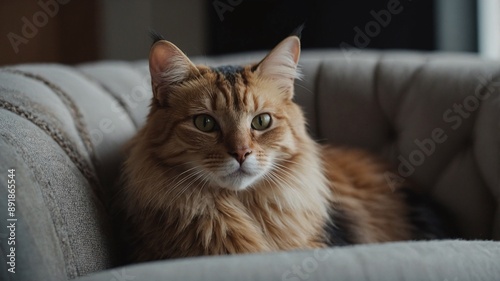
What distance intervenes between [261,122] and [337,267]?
0.51 metres

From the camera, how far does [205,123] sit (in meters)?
1.41

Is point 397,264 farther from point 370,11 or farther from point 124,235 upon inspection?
point 370,11

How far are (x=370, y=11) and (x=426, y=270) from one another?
2.41 m

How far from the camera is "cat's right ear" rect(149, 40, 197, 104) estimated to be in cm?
139

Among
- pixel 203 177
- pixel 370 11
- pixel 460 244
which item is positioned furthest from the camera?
pixel 370 11

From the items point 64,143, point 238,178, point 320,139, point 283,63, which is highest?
point 283,63

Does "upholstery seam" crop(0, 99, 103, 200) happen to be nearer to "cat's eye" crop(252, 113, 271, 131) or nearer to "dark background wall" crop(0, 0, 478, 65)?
"cat's eye" crop(252, 113, 271, 131)

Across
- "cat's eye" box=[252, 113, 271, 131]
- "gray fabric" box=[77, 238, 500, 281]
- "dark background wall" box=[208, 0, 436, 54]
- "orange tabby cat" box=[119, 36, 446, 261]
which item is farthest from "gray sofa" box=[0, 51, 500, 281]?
"dark background wall" box=[208, 0, 436, 54]

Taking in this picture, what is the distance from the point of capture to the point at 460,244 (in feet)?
3.90

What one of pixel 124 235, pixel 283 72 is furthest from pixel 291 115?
pixel 124 235

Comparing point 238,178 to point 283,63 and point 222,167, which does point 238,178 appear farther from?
point 283,63

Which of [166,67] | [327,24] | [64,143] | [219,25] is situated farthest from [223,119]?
[219,25]

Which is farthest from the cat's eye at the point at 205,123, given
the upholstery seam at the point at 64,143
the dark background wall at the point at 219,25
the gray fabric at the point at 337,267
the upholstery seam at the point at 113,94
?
the dark background wall at the point at 219,25

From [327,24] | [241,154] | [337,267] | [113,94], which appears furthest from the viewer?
[327,24]
